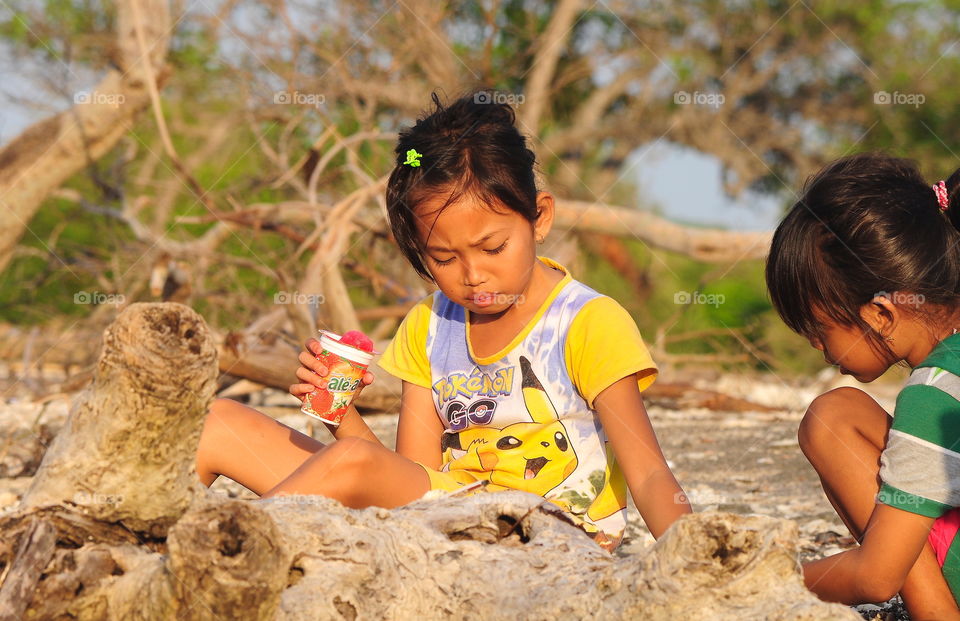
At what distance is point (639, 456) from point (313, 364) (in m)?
0.79

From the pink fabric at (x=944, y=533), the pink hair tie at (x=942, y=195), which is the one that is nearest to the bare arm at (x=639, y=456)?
the pink fabric at (x=944, y=533)

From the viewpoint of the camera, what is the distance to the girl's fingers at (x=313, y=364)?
7.28ft

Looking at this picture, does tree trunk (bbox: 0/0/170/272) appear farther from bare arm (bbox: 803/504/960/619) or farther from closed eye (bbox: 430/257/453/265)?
bare arm (bbox: 803/504/960/619)

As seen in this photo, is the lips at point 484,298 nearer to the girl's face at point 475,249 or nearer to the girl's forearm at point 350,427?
the girl's face at point 475,249

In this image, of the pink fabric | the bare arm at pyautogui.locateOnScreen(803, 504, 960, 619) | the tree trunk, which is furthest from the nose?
the tree trunk

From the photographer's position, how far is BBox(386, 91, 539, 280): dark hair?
2.40 metres

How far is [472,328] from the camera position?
8.68 feet

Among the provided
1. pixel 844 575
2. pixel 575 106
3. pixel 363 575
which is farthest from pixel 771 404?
pixel 575 106

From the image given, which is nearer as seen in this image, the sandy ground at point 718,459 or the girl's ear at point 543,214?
the girl's ear at point 543,214

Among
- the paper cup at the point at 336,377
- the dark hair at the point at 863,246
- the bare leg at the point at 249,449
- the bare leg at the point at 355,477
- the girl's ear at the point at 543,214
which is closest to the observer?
the dark hair at the point at 863,246

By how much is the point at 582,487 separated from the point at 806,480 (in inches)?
69.6

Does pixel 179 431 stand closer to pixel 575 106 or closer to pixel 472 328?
pixel 472 328

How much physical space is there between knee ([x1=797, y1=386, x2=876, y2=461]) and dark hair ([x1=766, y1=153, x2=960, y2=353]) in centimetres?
18

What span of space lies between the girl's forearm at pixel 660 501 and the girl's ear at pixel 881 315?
1.76 ft
